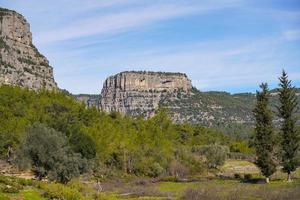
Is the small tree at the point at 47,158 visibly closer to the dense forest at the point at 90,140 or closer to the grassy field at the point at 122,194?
the dense forest at the point at 90,140

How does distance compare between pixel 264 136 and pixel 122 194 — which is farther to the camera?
pixel 264 136

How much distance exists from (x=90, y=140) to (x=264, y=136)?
26560 mm

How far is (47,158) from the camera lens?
172 ft

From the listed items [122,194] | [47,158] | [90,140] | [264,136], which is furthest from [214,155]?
[47,158]

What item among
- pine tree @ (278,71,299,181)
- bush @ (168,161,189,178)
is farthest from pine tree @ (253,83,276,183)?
bush @ (168,161,189,178)

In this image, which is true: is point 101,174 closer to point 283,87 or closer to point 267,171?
point 267,171

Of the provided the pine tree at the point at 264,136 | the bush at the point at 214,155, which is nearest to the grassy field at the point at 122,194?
the pine tree at the point at 264,136

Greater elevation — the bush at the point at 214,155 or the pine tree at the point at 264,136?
the pine tree at the point at 264,136

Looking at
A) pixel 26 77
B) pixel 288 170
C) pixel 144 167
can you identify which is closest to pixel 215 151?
pixel 144 167

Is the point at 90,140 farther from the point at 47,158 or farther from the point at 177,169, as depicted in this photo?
the point at 177,169

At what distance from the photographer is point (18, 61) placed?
19462 centimetres

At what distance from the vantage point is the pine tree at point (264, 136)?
231 ft

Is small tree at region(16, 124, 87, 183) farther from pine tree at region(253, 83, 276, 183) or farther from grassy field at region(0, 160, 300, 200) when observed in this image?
pine tree at region(253, 83, 276, 183)

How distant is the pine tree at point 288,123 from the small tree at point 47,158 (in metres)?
32.6
